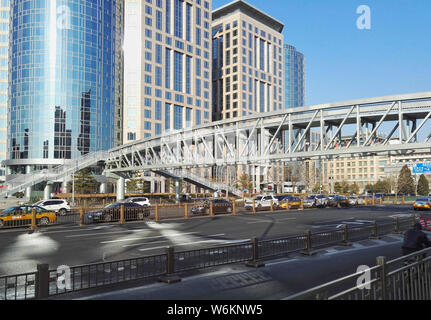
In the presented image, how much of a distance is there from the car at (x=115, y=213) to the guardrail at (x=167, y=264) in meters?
13.9

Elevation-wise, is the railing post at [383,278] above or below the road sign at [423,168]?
below

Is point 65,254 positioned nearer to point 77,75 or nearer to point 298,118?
point 298,118

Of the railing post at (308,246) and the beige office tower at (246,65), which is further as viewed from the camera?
the beige office tower at (246,65)

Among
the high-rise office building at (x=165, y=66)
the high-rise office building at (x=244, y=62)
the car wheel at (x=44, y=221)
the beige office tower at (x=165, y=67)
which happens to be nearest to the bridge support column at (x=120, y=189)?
the beige office tower at (x=165, y=67)

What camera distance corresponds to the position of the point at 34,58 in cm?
7625

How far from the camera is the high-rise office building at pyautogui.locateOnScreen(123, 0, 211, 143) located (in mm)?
90688

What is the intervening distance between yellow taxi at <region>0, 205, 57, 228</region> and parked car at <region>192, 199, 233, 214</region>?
504 inches

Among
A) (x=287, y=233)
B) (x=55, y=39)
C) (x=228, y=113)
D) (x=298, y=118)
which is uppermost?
(x=55, y=39)

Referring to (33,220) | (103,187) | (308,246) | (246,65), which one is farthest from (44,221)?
(246,65)

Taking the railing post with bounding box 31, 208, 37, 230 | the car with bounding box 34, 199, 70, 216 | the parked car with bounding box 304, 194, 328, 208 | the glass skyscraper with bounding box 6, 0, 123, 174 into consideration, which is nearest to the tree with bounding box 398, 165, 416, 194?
the parked car with bounding box 304, 194, 328, 208

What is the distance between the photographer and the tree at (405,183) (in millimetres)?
108375

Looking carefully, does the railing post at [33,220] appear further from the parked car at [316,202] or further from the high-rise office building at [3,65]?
the high-rise office building at [3,65]
